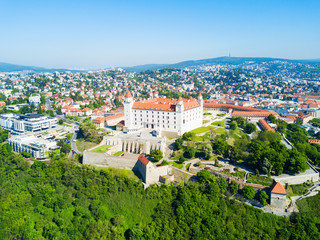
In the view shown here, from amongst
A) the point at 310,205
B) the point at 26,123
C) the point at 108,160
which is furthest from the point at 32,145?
the point at 310,205

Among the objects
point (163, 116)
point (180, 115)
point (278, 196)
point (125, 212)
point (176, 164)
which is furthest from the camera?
point (163, 116)

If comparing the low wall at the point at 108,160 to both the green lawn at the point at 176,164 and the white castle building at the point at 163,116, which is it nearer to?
the green lawn at the point at 176,164

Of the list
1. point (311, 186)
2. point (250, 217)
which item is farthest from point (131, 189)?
point (311, 186)

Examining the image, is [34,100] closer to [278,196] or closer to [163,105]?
[163,105]

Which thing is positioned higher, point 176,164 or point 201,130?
point 201,130

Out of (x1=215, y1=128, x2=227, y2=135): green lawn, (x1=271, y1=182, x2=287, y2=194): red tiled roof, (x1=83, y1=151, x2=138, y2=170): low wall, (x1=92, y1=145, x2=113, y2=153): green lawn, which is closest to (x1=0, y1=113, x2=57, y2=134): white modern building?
(x1=92, y1=145, x2=113, y2=153): green lawn

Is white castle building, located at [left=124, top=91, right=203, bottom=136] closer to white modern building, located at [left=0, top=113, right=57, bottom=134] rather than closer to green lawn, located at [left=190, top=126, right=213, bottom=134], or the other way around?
green lawn, located at [left=190, top=126, right=213, bottom=134]

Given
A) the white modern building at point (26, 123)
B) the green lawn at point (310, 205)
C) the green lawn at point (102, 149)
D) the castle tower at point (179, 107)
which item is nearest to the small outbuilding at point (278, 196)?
the green lawn at point (310, 205)
